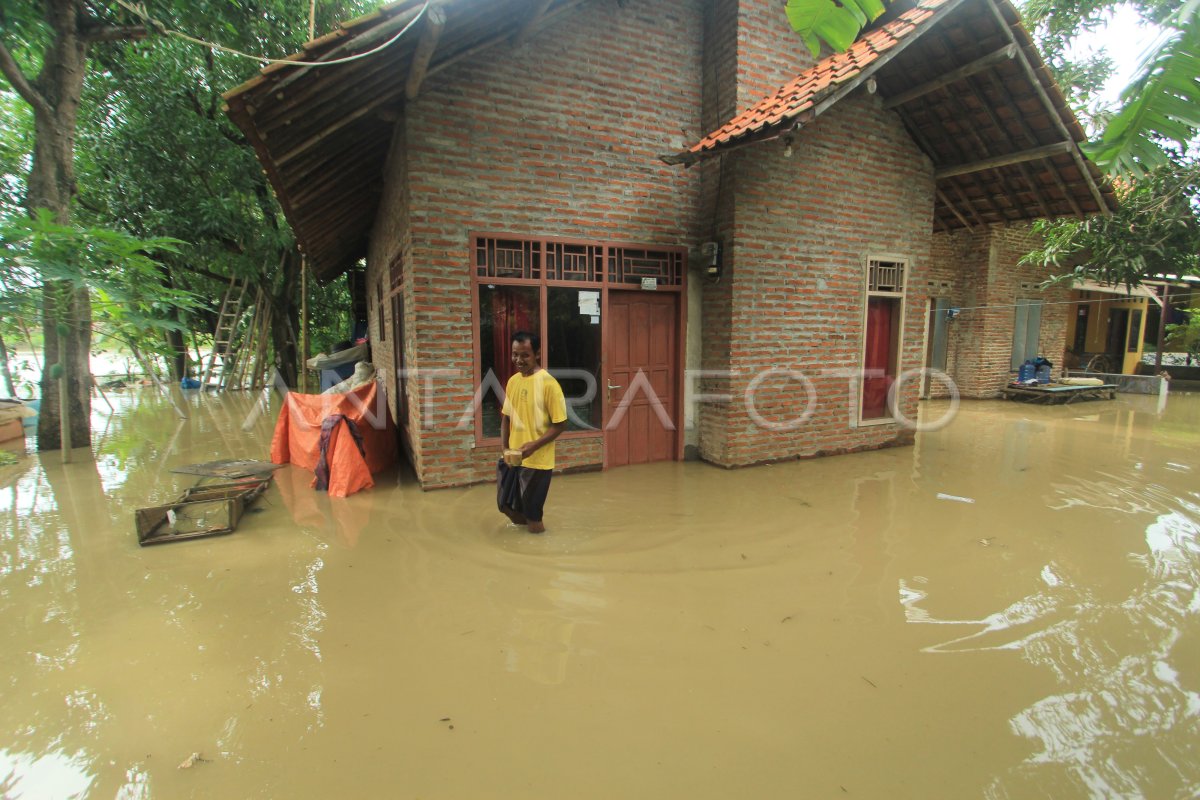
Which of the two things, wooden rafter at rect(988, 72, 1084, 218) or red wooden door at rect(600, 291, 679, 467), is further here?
red wooden door at rect(600, 291, 679, 467)

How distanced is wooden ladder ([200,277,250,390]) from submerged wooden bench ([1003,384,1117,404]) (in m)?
20.3

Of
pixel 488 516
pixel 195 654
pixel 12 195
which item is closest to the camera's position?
pixel 195 654

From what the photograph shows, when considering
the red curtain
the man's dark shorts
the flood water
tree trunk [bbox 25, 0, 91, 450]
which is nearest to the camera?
the flood water

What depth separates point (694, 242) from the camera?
6.39 m

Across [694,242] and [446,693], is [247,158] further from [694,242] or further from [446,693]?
[446,693]

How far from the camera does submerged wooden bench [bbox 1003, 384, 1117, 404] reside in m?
12.6

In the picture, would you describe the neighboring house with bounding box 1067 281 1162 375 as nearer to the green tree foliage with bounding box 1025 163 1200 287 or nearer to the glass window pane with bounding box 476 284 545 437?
the green tree foliage with bounding box 1025 163 1200 287

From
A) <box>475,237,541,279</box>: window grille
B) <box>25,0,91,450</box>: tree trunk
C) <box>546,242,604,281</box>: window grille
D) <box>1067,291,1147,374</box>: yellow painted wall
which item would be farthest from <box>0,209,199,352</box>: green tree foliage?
<box>1067,291,1147,374</box>: yellow painted wall

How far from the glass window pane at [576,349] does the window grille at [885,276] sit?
3.73 m

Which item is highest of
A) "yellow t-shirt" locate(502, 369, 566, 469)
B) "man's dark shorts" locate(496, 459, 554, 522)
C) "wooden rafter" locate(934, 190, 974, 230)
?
"wooden rafter" locate(934, 190, 974, 230)

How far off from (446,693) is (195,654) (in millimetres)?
1396

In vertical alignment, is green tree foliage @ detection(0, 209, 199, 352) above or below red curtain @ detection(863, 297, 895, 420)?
above

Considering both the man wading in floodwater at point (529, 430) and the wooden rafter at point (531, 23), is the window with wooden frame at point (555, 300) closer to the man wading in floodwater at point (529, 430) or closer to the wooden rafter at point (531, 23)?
the man wading in floodwater at point (529, 430)

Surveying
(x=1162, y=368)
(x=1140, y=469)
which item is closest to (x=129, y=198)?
(x=1140, y=469)
